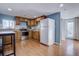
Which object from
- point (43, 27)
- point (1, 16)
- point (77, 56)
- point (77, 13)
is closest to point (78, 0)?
point (77, 13)

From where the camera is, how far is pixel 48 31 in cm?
302

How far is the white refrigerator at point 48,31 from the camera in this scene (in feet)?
9.80

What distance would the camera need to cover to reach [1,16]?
5.95 feet

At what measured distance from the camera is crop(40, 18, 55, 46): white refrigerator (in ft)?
9.80

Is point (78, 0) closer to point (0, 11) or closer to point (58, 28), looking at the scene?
point (0, 11)

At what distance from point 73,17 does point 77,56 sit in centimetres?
89

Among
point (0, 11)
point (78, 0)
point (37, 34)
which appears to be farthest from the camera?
point (37, 34)

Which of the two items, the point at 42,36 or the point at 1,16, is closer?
the point at 1,16

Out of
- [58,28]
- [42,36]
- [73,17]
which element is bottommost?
[42,36]

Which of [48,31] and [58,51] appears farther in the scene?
[48,31]

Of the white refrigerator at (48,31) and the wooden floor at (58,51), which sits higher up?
the white refrigerator at (48,31)

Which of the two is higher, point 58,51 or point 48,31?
point 48,31

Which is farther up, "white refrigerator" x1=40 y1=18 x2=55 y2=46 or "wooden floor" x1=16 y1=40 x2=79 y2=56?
"white refrigerator" x1=40 y1=18 x2=55 y2=46

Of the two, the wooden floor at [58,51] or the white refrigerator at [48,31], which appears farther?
the white refrigerator at [48,31]
